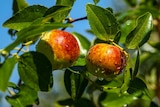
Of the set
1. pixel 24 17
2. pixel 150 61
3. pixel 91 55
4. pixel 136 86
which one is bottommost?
pixel 150 61

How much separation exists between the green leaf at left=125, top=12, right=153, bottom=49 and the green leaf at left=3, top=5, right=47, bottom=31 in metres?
0.23

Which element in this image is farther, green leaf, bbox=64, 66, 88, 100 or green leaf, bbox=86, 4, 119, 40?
green leaf, bbox=64, 66, 88, 100

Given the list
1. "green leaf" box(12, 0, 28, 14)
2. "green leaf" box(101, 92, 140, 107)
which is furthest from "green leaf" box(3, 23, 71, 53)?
"green leaf" box(101, 92, 140, 107)

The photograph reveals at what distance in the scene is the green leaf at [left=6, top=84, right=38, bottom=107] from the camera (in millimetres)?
993

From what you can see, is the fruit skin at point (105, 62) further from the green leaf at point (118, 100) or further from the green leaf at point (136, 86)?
the green leaf at point (118, 100)

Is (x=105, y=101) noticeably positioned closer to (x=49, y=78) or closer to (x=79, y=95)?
(x=79, y=95)

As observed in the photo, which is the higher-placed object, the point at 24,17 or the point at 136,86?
the point at 24,17

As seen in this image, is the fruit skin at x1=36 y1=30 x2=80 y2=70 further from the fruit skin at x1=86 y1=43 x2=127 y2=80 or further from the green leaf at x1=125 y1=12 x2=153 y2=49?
the green leaf at x1=125 y1=12 x2=153 y2=49

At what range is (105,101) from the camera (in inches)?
58.4

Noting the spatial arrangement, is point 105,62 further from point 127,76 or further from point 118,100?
point 118,100

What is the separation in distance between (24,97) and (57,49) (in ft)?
0.49

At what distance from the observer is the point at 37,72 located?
0.94 m

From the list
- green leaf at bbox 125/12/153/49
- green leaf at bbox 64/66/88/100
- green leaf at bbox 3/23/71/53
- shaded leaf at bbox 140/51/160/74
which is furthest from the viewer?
shaded leaf at bbox 140/51/160/74

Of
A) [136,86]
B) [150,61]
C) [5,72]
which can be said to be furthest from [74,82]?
[150,61]
